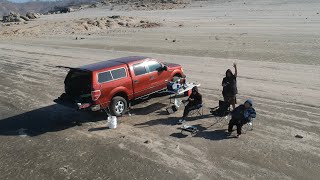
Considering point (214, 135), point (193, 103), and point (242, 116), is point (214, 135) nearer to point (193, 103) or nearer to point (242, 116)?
point (242, 116)

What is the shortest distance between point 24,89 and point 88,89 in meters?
7.67

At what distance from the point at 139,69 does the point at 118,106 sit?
1627 millimetres

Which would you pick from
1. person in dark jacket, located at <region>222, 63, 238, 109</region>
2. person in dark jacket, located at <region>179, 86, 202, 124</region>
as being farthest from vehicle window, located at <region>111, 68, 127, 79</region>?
person in dark jacket, located at <region>222, 63, 238, 109</region>

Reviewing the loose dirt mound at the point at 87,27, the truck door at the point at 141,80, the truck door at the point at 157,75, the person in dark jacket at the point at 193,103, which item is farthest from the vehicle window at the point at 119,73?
the loose dirt mound at the point at 87,27

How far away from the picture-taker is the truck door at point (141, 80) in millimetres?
14124

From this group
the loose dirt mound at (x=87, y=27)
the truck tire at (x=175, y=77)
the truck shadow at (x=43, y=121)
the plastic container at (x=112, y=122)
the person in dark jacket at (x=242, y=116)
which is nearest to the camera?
the person in dark jacket at (x=242, y=116)

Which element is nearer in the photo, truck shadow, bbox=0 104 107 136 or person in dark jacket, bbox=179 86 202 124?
person in dark jacket, bbox=179 86 202 124

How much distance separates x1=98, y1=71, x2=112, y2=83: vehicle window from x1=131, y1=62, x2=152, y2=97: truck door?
100 cm

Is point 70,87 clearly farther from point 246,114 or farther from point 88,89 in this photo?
point 246,114

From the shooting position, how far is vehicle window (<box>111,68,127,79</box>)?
1355 cm

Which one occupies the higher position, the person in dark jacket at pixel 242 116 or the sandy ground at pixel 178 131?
the person in dark jacket at pixel 242 116

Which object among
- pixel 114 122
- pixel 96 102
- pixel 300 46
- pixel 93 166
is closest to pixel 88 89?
pixel 96 102

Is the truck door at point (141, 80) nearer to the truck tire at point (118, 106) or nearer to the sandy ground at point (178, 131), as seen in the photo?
the truck tire at point (118, 106)

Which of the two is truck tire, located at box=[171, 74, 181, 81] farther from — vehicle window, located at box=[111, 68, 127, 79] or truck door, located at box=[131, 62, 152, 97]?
vehicle window, located at box=[111, 68, 127, 79]
